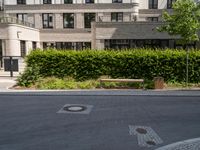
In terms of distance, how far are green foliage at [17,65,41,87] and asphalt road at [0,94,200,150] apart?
3093 mm

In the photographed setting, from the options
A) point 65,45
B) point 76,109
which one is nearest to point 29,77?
point 76,109

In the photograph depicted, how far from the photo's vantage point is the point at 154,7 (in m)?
39.6

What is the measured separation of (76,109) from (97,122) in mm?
1935

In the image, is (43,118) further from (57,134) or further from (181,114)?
(181,114)

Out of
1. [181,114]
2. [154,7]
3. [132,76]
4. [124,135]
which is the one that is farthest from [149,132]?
[154,7]

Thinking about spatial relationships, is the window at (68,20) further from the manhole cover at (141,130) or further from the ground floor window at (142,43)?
the manhole cover at (141,130)

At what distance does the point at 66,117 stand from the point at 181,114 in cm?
440

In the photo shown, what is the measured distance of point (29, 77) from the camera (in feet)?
54.0

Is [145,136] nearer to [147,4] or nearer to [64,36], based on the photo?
[64,36]

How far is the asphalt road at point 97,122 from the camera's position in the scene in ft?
23.9

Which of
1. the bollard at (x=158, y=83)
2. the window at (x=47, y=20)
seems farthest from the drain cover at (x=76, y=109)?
the window at (x=47, y=20)

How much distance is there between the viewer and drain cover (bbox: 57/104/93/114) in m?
10.6

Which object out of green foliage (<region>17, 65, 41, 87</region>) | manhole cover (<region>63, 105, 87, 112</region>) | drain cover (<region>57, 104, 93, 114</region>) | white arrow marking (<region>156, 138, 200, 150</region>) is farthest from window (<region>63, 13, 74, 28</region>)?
white arrow marking (<region>156, 138, 200, 150</region>)

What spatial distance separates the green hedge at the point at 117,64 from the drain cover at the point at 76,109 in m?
6.42
